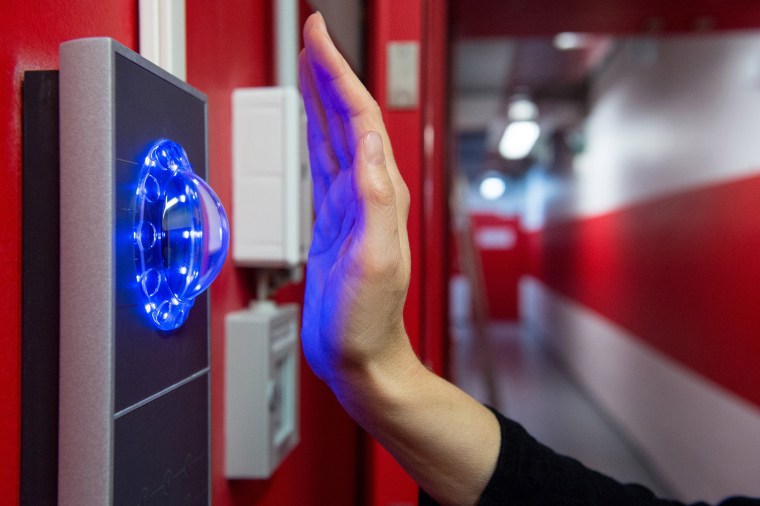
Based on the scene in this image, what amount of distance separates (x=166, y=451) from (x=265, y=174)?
35cm

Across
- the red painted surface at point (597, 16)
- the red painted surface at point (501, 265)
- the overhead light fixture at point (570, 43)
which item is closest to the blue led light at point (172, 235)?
the red painted surface at point (597, 16)

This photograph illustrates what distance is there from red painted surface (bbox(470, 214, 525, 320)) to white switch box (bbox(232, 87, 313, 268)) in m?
8.92

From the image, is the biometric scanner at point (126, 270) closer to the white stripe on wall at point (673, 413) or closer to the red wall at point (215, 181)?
the red wall at point (215, 181)

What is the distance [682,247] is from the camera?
2736mm

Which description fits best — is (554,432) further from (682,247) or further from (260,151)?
(260,151)

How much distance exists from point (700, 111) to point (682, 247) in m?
0.61

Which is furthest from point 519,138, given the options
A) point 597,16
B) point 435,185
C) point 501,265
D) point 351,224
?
point 351,224

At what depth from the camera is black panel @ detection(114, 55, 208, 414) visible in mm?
356

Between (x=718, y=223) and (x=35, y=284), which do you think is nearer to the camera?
(x=35, y=284)

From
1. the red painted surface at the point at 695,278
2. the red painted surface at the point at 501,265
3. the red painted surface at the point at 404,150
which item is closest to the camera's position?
the red painted surface at the point at 404,150

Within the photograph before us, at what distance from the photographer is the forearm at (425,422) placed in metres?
0.43

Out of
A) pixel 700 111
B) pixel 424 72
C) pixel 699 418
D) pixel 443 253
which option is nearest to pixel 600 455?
pixel 699 418

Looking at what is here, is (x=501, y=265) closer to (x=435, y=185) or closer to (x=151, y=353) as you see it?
(x=435, y=185)

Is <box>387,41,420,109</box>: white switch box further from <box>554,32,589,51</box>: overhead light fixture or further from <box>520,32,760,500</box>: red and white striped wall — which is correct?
<box>554,32,589,51</box>: overhead light fixture
